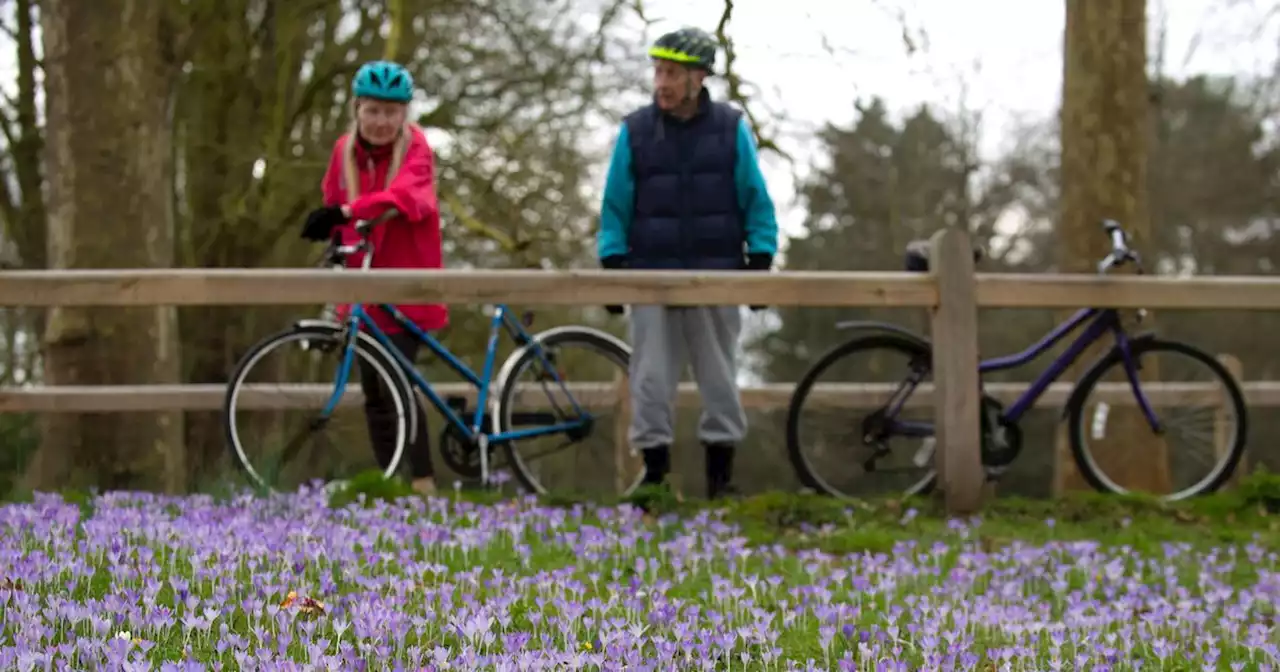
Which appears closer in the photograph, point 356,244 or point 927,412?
point 356,244

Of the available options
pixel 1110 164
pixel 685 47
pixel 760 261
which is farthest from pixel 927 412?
pixel 685 47

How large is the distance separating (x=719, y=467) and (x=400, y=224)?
183 centimetres

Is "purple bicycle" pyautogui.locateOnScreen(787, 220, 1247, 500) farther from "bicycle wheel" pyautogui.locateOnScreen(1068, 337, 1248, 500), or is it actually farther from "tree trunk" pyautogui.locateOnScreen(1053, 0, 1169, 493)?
"tree trunk" pyautogui.locateOnScreen(1053, 0, 1169, 493)

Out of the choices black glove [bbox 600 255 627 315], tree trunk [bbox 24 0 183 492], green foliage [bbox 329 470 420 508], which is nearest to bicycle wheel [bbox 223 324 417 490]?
green foliage [bbox 329 470 420 508]

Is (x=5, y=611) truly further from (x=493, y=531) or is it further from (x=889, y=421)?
(x=889, y=421)

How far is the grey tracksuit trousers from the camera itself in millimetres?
5855

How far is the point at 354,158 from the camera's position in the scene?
→ 6035 mm

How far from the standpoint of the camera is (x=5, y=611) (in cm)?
274

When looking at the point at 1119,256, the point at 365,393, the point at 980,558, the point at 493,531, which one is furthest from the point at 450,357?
the point at 1119,256

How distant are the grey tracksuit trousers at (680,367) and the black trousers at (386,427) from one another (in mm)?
921

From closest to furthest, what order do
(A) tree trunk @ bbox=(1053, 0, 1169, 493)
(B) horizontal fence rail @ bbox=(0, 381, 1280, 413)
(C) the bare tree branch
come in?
(B) horizontal fence rail @ bbox=(0, 381, 1280, 413) < (A) tree trunk @ bbox=(1053, 0, 1169, 493) < (C) the bare tree branch

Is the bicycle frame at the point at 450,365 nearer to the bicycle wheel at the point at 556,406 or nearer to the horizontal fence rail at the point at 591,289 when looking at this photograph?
the bicycle wheel at the point at 556,406

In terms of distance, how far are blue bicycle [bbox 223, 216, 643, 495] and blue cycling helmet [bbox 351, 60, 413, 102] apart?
575 millimetres

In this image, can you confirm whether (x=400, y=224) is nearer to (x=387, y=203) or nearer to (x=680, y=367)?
(x=387, y=203)
